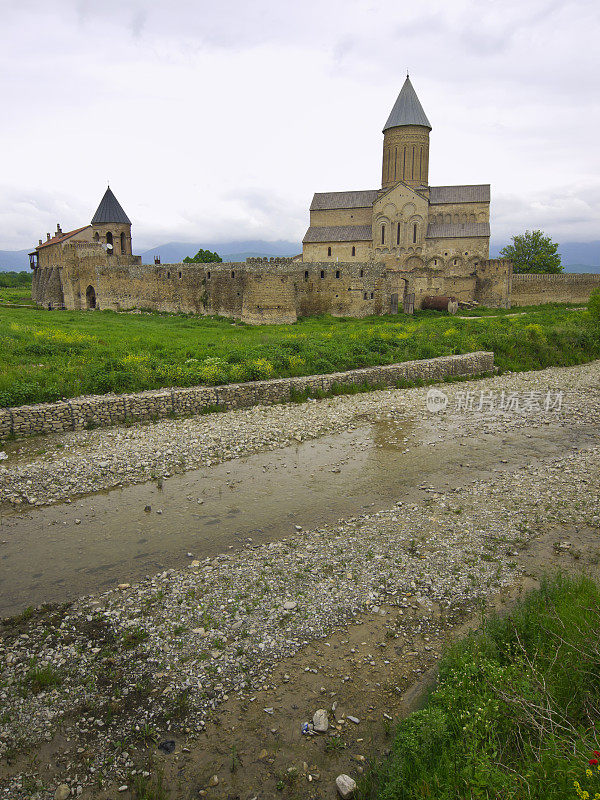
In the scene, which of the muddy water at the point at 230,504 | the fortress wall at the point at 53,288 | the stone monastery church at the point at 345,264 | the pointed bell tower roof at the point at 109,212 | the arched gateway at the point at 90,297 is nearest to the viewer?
the muddy water at the point at 230,504

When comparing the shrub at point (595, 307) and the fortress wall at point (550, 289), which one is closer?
the shrub at point (595, 307)

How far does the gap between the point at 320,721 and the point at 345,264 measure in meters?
24.0

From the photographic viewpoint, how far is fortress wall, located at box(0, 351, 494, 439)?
1012 centimetres

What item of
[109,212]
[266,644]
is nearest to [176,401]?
[266,644]

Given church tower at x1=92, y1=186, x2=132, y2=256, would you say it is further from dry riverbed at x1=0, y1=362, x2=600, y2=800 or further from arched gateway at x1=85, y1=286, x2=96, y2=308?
dry riverbed at x1=0, y1=362, x2=600, y2=800

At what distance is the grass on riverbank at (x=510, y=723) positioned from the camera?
2.80 metres

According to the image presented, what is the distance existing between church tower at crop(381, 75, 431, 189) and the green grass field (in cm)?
1754

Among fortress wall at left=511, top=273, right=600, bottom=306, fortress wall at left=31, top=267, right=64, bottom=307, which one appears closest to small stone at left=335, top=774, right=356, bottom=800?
fortress wall at left=31, top=267, right=64, bottom=307

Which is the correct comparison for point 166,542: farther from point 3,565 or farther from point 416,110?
point 416,110

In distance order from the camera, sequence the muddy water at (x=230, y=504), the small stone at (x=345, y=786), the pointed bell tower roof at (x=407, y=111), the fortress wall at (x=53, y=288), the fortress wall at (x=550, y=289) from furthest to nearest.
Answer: the pointed bell tower roof at (x=407, y=111) → the fortress wall at (x=550, y=289) → the fortress wall at (x=53, y=288) → the muddy water at (x=230, y=504) → the small stone at (x=345, y=786)

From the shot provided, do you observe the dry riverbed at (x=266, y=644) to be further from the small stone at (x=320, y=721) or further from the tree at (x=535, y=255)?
the tree at (x=535, y=255)

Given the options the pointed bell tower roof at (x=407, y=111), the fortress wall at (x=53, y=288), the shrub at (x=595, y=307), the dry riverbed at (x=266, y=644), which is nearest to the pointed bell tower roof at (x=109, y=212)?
the fortress wall at (x=53, y=288)

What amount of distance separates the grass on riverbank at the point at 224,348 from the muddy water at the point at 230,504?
4128 mm

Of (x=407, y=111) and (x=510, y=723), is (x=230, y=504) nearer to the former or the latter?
(x=510, y=723)
